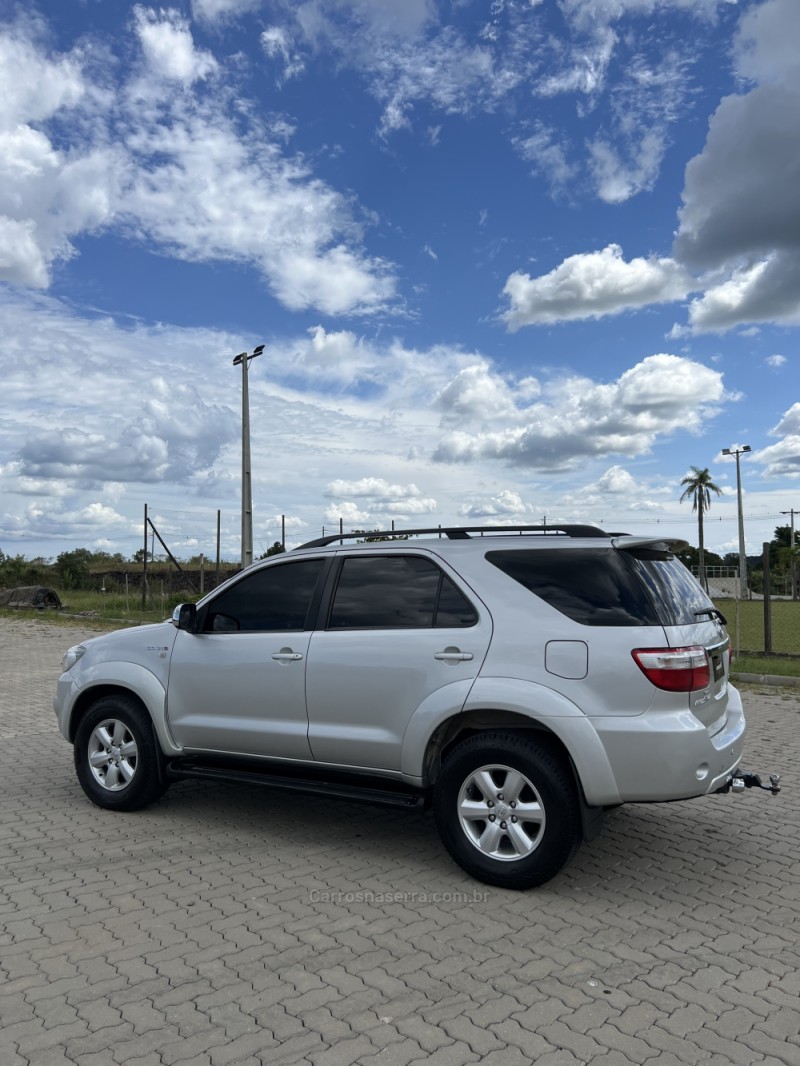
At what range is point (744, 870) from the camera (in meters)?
4.84

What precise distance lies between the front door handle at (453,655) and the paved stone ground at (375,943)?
115 centimetres

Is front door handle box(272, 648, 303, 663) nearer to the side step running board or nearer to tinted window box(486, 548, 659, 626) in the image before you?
the side step running board

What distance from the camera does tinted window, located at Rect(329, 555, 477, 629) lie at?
15.9 feet

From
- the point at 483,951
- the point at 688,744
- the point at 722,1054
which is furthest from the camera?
the point at 688,744

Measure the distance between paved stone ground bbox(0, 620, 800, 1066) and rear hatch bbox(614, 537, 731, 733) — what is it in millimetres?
997

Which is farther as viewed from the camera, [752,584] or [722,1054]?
[752,584]

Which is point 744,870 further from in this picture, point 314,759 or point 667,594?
point 314,759

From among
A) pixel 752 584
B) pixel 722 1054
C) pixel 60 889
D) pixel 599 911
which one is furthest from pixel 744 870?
pixel 752 584

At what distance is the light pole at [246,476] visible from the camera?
20.8 m

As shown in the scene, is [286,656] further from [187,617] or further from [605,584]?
[605,584]

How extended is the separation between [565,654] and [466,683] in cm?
54

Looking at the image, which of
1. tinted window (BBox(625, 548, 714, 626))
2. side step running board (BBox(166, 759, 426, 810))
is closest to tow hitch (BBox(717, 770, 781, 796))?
tinted window (BBox(625, 548, 714, 626))

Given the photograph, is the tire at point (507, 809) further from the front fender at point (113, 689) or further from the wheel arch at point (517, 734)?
the front fender at point (113, 689)

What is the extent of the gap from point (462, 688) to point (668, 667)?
3.39ft
